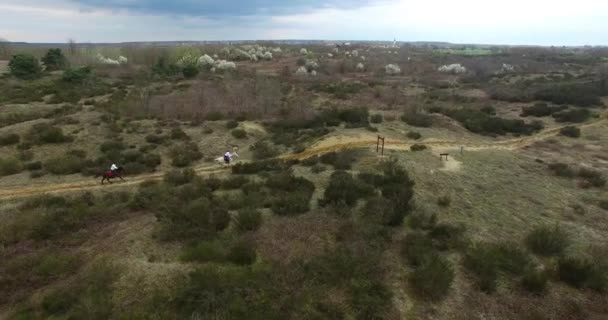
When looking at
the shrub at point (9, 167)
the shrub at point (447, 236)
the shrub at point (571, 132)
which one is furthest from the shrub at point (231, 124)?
the shrub at point (571, 132)

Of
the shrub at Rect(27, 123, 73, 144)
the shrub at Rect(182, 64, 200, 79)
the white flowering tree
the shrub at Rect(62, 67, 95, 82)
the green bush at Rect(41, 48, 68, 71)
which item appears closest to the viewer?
the shrub at Rect(27, 123, 73, 144)

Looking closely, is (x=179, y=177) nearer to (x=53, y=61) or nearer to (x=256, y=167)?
(x=256, y=167)

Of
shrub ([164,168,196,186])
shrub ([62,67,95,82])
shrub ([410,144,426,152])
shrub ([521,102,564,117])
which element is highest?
shrub ([62,67,95,82])

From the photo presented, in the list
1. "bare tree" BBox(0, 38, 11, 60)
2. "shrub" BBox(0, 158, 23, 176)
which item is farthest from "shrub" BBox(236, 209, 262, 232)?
"bare tree" BBox(0, 38, 11, 60)

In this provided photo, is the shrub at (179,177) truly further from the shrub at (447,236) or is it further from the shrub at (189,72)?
the shrub at (189,72)

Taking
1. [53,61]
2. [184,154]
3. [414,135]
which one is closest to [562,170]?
[414,135]

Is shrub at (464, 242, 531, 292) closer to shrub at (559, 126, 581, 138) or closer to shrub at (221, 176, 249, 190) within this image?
shrub at (221, 176, 249, 190)

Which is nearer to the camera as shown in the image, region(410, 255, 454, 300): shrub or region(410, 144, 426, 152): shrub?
region(410, 255, 454, 300): shrub
